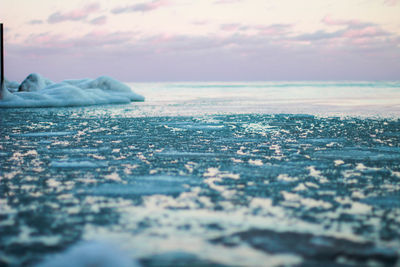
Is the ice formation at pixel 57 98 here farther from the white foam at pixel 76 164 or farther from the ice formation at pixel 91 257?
the ice formation at pixel 91 257

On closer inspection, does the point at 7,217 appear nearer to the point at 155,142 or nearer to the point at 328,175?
the point at 328,175

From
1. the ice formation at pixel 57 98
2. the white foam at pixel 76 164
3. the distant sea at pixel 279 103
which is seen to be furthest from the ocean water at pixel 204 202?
the ice formation at pixel 57 98

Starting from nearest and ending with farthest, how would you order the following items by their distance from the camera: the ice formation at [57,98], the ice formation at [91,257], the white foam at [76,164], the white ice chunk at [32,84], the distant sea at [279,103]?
the ice formation at [91,257] < the white foam at [76,164] < the distant sea at [279,103] < the ice formation at [57,98] < the white ice chunk at [32,84]

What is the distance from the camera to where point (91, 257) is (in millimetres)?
1756

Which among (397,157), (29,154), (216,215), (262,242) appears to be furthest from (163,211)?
(397,157)

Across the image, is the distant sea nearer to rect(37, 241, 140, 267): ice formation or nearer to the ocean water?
the ocean water

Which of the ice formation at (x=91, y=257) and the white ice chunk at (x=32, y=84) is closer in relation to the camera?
the ice formation at (x=91, y=257)

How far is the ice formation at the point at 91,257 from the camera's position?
1691mm

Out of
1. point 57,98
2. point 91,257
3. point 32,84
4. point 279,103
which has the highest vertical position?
point 32,84

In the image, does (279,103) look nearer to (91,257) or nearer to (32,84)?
(32,84)

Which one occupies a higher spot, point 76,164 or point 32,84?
point 32,84

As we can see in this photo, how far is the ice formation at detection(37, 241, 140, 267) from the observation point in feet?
5.55

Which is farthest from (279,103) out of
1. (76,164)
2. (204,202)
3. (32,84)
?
(204,202)

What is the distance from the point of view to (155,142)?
5457 mm
